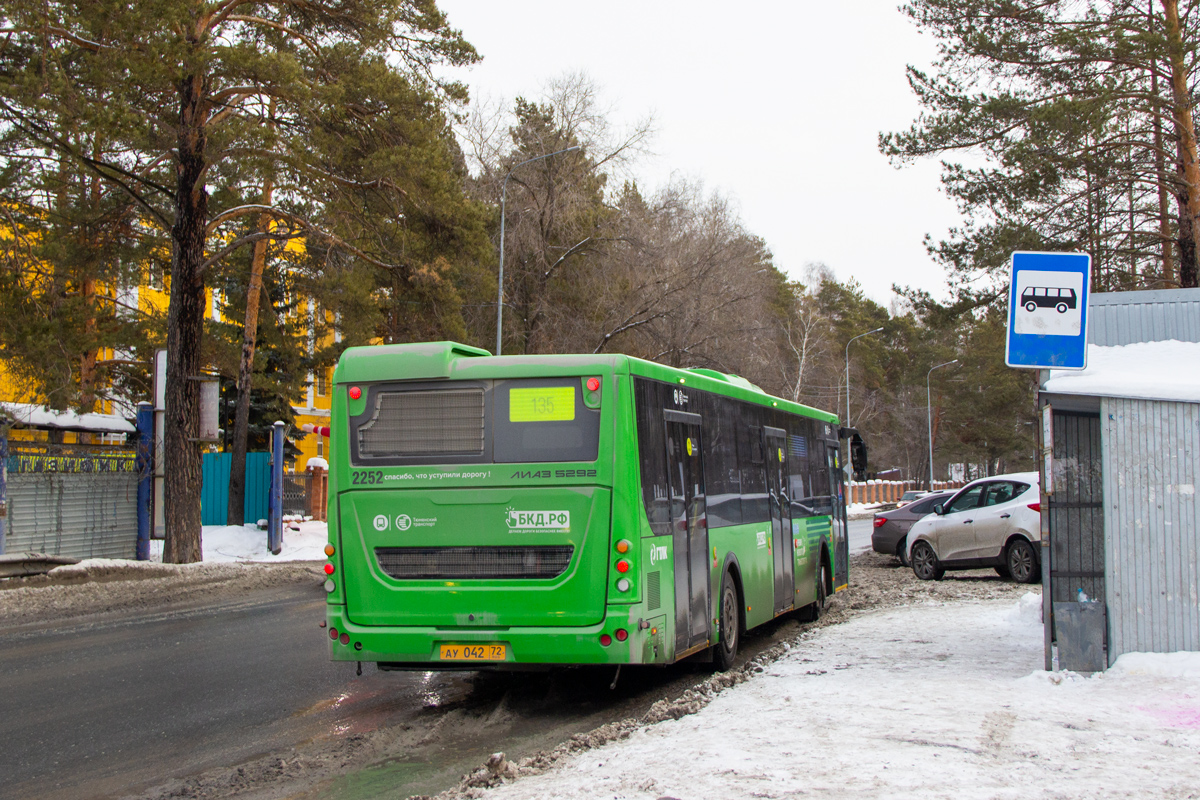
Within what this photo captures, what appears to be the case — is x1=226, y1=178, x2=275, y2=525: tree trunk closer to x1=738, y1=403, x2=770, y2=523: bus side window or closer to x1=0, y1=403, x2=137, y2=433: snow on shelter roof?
x1=0, y1=403, x2=137, y2=433: snow on shelter roof

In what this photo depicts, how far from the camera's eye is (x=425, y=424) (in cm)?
819

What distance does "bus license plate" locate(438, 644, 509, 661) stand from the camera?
7852 millimetres

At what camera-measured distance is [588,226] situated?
36406mm

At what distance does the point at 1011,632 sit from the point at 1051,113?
43.4 feet

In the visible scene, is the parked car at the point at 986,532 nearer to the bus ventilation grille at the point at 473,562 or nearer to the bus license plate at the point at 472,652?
the bus ventilation grille at the point at 473,562

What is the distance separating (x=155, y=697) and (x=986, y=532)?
13619 mm

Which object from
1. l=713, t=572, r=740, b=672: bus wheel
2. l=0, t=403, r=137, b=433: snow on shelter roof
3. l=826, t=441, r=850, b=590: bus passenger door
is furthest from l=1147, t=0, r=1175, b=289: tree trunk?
l=0, t=403, r=137, b=433: snow on shelter roof

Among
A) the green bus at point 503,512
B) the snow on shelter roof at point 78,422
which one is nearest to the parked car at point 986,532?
the green bus at point 503,512

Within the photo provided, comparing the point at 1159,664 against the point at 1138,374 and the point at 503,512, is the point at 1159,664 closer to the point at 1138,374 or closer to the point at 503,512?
the point at 1138,374

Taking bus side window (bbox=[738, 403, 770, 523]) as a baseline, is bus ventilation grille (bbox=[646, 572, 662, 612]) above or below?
below

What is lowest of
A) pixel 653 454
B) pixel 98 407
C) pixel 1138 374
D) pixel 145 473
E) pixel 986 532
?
pixel 986 532

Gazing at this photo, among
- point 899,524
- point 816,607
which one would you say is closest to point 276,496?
point 899,524

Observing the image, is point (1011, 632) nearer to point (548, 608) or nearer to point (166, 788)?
point (548, 608)

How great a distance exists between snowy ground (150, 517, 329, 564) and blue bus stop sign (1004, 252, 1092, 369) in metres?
19.3
